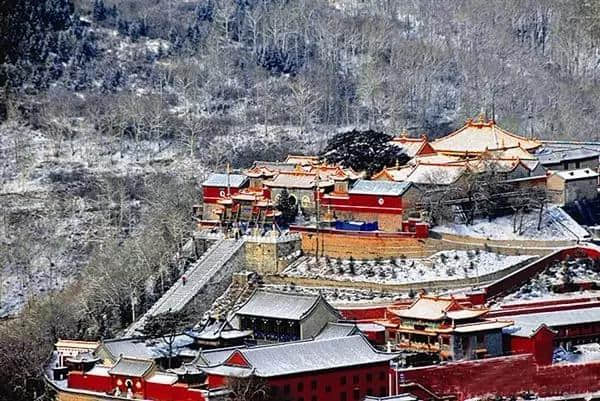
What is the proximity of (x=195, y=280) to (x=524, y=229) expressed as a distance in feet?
24.6

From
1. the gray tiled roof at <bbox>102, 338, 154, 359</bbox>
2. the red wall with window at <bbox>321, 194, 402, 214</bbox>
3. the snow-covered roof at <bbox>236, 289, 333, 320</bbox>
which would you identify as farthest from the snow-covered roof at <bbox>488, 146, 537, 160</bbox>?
the gray tiled roof at <bbox>102, 338, 154, 359</bbox>

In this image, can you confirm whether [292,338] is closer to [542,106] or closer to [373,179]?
[373,179]

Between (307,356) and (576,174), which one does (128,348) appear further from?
(576,174)

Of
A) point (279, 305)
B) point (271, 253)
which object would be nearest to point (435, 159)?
point (271, 253)

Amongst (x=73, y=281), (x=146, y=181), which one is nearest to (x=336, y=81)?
(x=146, y=181)

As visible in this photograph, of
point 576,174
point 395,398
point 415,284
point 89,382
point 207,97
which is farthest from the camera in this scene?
point 207,97

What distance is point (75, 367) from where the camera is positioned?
4166cm

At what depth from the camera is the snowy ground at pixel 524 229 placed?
156 ft

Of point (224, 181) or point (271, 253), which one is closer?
point (271, 253)

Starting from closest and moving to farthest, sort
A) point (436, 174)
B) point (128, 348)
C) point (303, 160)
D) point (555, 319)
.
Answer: point (128, 348), point (555, 319), point (436, 174), point (303, 160)

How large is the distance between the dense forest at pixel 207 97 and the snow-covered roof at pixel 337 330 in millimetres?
6883

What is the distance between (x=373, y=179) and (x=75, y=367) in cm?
1056

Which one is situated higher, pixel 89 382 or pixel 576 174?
pixel 576 174

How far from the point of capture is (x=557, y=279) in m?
45.9
